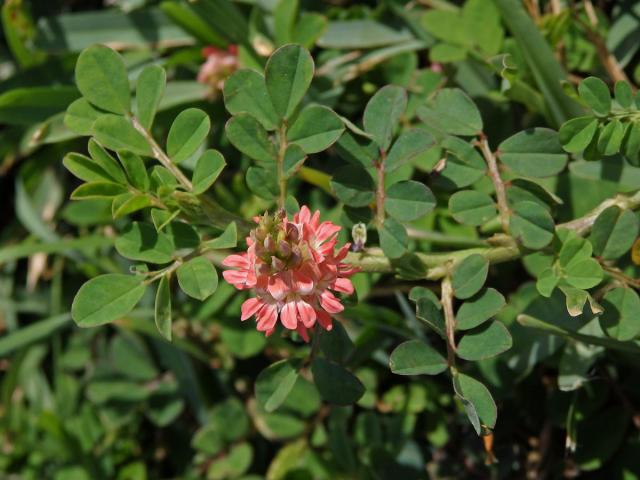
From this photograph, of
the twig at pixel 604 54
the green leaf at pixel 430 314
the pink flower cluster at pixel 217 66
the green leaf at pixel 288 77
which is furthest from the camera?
the pink flower cluster at pixel 217 66

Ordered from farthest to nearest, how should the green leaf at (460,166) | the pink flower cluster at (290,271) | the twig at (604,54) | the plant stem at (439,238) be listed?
the twig at (604,54) < the plant stem at (439,238) < the green leaf at (460,166) < the pink flower cluster at (290,271)

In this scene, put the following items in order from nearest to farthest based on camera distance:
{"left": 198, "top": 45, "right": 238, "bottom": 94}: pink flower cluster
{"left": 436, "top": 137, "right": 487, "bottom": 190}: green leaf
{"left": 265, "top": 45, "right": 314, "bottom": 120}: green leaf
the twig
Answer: {"left": 265, "top": 45, "right": 314, "bottom": 120}: green leaf
{"left": 436, "top": 137, "right": 487, "bottom": 190}: green leaf
the twig
{"left": 198, "top": 45, "right": 238, "bottom": 94}: pink flower cluster

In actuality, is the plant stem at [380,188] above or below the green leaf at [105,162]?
below

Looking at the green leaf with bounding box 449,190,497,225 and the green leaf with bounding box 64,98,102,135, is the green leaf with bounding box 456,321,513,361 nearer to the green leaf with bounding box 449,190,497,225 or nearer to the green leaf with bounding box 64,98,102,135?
the green leaf with bounding box 449,190,497,225

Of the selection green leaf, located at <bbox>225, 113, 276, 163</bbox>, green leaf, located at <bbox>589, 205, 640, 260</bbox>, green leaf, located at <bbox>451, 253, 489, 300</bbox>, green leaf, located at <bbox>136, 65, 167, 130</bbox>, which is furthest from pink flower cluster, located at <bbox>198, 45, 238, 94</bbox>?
green leaf, located at <bbox>589, 205, 640, 260</bbox>

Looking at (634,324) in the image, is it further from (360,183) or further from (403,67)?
(403,67)

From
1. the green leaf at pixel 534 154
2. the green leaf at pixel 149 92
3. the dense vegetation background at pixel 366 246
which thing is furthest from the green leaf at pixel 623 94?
the green leaf at pixel 149 92

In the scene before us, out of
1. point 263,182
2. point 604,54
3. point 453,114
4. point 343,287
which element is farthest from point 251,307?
point 604,54

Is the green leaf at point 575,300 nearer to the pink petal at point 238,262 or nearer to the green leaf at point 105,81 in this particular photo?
the pink petal at point 238,262

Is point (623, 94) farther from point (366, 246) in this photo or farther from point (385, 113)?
point (366, 246)
